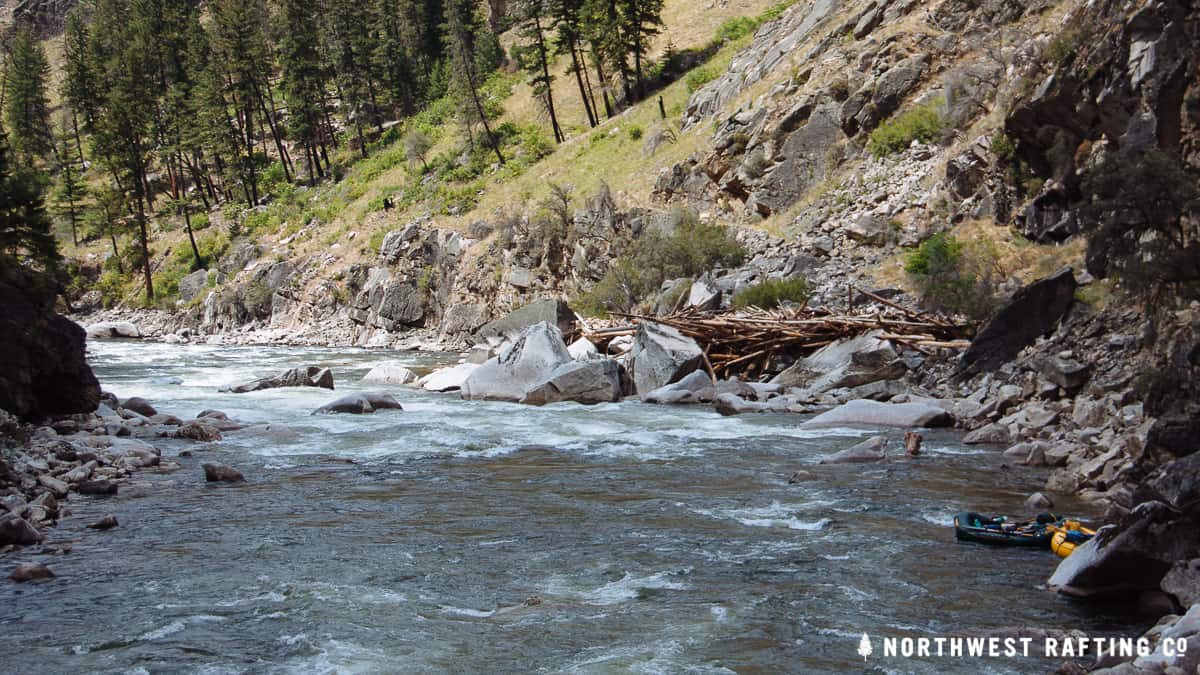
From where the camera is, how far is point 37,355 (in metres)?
15.6

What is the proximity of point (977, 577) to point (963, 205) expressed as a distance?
61.1 feet

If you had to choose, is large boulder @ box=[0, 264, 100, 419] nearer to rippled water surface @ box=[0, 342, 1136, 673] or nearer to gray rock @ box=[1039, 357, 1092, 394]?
rippled water surface @ box=[0, 342, 1136, 673]

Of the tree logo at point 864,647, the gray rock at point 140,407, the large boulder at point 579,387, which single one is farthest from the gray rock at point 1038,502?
the gray rock at point 140,407

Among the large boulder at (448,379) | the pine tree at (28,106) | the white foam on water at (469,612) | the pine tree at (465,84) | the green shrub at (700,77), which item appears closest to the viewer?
the white foam on water at (469,612)

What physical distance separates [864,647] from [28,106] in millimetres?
86512

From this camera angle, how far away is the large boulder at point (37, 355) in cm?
1488

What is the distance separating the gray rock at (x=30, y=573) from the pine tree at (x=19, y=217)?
29.5 feet

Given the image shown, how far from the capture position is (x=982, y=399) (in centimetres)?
1603

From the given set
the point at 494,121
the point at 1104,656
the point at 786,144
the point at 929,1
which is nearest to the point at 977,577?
the point at 1104,656

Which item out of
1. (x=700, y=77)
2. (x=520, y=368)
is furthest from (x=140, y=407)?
(x=700, y=77)

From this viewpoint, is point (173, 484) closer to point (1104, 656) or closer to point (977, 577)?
point (977, 577)

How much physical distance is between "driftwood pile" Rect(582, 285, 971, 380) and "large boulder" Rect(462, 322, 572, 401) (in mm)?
3139

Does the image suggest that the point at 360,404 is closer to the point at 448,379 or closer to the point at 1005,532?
the point at 448,379

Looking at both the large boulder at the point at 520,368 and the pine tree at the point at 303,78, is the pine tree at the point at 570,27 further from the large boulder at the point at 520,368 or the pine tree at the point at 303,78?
the large boulder at the point at 520,368
